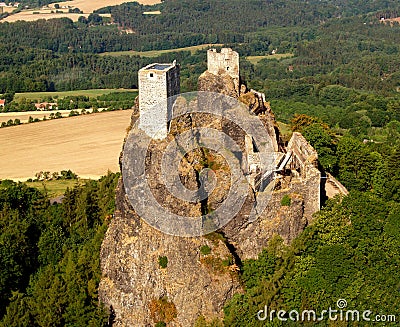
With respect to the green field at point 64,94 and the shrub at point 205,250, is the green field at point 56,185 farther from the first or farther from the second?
the green field at point 64,94

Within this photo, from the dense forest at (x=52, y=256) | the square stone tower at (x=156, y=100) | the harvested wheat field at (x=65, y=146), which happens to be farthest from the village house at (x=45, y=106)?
the square stone tower at (x=156, y=100)

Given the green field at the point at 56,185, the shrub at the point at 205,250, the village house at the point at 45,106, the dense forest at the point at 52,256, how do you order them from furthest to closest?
the village house at the point at 45,106 → the green field at the point at 56,185 → the shrub at the point at 205,250 → the dense forest at the point at 52,256

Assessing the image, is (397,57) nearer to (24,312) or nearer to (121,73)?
(121,73)

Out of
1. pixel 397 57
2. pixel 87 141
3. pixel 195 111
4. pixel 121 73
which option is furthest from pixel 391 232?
pixel 397 57

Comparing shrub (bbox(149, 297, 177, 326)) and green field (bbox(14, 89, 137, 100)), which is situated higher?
shrub (bbox(149, 297, 177, 326))

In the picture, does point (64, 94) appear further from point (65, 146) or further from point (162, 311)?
point (162, 311)

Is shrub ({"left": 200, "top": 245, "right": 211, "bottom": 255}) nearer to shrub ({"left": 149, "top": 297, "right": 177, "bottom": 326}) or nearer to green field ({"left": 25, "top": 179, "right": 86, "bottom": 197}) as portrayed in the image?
shrub ({"left": 149, "top": 297, "right": 177, "bottom": 326})

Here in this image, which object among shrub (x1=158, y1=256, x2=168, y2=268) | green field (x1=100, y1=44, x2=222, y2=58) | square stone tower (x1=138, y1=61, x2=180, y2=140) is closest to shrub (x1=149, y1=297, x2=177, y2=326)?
shrub (x1=158, y1=256, x2=168, y2=268)
